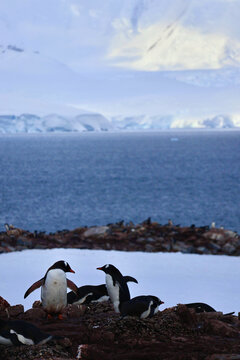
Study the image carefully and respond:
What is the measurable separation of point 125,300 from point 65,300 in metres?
0.69

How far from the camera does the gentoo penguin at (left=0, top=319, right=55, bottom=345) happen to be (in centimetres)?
530

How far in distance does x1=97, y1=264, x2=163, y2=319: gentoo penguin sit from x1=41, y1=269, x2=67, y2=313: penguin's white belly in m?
0.48

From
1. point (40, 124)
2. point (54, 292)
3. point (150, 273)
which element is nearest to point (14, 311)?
point (54, 292)

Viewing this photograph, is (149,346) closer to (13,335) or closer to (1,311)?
(13,335)

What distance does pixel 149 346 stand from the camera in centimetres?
557

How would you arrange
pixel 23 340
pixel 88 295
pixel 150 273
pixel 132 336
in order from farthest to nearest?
pixel 150 273 < pixel 88 295 < pixel 132 336 < pixel 23 340

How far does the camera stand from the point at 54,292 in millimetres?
6508

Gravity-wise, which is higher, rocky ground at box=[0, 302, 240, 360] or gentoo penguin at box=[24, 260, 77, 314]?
gentoo penguin at box=[24, 260, 77, 314]

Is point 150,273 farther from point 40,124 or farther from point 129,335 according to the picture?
point 40,124

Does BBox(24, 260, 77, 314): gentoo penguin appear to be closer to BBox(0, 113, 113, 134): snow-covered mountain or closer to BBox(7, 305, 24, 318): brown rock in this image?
BBox(7, 305, 24, 318): brown rock

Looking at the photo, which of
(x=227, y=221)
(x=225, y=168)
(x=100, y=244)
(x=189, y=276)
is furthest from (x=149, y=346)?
(x=225, y=168)

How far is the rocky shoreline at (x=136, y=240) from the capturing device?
14.3 metres

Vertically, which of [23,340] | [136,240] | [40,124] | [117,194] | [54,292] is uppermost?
[40,124]

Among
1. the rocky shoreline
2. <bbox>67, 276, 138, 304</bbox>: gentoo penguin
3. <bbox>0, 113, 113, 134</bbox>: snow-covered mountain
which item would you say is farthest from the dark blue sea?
<bbox>0, 113, 113, 134</bbox>: snow-covered mountain
